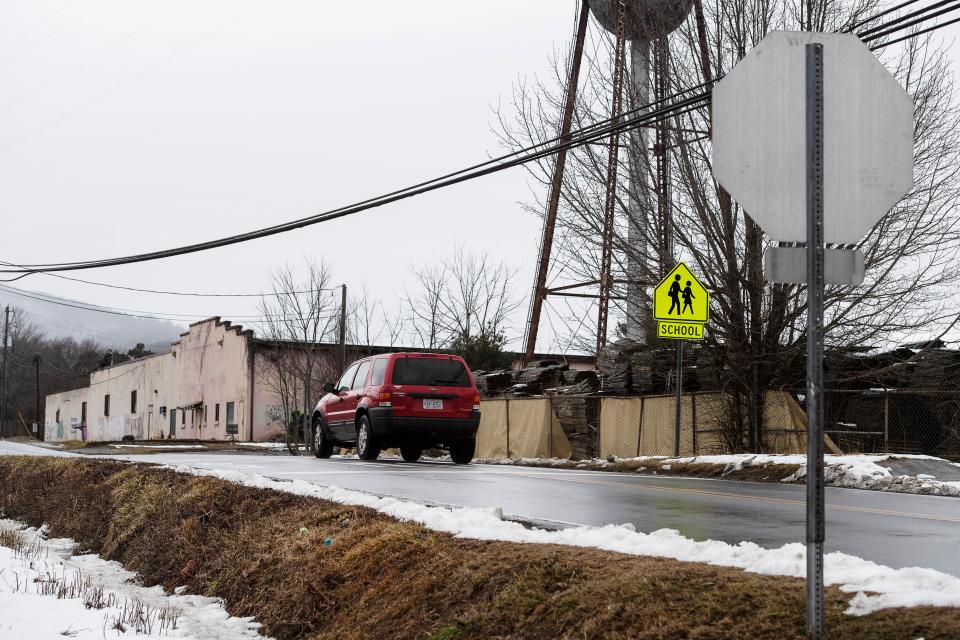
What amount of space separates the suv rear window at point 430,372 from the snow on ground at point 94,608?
7686 mm

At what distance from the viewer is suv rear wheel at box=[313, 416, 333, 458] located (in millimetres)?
22594

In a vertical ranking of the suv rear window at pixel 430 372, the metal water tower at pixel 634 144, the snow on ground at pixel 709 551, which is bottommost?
the snow on ground at pixel 709 551

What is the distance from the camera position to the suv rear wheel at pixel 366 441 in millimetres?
19938

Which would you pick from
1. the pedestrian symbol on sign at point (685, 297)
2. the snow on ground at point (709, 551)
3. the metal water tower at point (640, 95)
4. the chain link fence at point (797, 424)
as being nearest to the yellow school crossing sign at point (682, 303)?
the pedestrian symbol on sign at point (685, 297)

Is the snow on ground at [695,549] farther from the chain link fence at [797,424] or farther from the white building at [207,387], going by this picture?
the white building at [207,387]

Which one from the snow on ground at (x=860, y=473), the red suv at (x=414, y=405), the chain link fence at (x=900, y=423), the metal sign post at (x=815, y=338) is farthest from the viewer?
the chain link fence at (x=900, y=423)

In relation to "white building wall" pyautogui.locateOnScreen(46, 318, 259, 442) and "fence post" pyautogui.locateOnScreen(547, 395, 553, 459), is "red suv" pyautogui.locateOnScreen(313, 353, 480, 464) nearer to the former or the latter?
"fence post" pyautogui.locateOnScreen(547, 395, 553, 459)

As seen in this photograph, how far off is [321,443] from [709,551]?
53.2ft

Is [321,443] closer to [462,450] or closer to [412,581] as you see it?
[462,450]

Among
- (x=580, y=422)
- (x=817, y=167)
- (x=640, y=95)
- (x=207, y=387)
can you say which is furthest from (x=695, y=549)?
(x=207, y=387)

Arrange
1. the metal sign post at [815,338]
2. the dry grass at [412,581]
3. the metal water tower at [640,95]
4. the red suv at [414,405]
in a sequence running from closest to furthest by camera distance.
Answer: the metal sign post at [815,338], the dry grass at [412,581], the red suv at [414,405], the metal water tower at [640,95]

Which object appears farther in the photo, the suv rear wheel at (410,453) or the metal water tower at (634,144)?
the metal water tower at (634,144)

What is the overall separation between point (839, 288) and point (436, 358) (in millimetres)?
7304

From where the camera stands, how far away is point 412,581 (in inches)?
311
